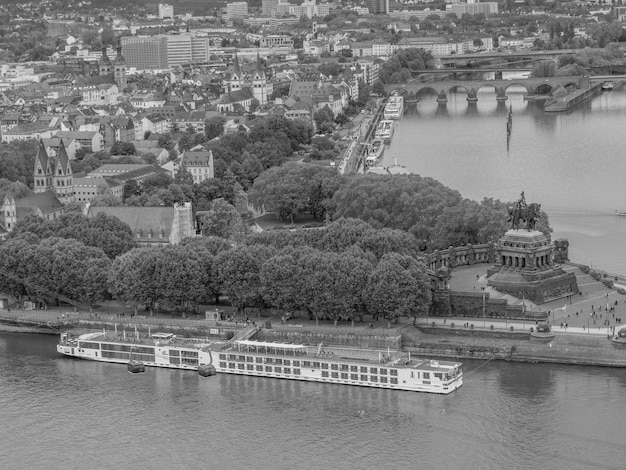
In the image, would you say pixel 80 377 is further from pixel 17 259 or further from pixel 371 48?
pixel 371 48

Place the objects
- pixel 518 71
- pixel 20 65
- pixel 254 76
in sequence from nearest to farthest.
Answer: pixel 254 76 → pixel 518 71 → pixel 20 65

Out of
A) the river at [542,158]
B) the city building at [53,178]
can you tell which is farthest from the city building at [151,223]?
the river at [542,158]

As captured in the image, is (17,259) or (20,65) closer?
(17,259)

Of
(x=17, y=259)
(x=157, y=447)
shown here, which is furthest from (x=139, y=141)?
(x=157, y=447)

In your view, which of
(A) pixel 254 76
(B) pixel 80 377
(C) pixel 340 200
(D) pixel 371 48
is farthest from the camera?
(D) pixel 371 48

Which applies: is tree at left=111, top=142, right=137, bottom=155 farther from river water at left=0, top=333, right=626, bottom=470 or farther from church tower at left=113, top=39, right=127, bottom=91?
river water at left=0, top=333, right=626, bottom=470

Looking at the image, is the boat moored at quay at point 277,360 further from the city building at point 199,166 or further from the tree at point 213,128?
the tree at point 213,128
